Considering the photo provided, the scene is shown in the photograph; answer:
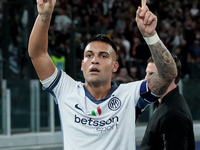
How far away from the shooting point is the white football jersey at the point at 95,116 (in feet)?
9.77

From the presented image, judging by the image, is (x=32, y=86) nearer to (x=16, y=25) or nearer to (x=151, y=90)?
(x=16, y=25)

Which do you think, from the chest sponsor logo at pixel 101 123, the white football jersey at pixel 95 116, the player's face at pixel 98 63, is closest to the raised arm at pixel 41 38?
the white football jersey at pixel 95 116

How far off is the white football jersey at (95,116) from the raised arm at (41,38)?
129 millimetres

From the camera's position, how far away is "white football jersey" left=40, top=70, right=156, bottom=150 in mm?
2977

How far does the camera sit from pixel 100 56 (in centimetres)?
322

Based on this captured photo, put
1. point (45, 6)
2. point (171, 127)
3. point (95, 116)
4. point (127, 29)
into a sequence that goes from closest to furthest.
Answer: point (45, 6)
point (95, 116)
point (171, 127)
point (127, 29)

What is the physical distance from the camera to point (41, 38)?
116 inches

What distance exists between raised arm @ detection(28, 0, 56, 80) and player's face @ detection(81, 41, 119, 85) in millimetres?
293

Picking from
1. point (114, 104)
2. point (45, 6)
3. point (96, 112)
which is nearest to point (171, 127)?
point (114, 104)

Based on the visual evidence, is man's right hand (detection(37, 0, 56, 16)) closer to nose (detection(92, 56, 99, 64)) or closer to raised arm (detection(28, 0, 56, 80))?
raised arm (detection(28, 0, 56, 80))

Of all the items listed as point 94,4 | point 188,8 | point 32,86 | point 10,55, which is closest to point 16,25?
point 10,55

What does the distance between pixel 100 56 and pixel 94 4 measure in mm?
11062

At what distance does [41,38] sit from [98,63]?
486 millimetres

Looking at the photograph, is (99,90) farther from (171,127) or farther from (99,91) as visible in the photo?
(171,127)
